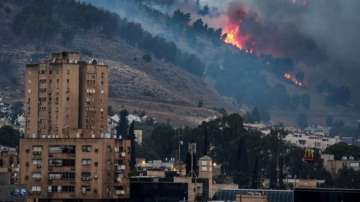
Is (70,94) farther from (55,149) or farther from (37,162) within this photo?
(37,162)

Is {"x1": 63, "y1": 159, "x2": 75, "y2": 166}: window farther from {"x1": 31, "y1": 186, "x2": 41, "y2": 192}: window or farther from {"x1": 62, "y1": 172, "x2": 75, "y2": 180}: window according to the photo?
{"x1": 31, "y1": 186, "x2": 41, "y2": 192}: window

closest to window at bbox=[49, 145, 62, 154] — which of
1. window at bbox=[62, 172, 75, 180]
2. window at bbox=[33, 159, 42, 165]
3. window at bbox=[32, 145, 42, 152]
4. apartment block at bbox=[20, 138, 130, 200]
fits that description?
apartment block at bbox=[20, 138, 130, 200]

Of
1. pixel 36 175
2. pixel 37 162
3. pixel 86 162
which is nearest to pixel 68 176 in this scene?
pixel 86 162

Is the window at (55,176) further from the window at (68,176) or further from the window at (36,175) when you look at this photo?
the window at (36,175)

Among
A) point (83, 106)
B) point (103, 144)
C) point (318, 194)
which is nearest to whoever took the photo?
point (318, 194)

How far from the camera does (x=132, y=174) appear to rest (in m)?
180

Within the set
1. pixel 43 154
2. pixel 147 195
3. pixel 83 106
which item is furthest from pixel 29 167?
pixel 83 106

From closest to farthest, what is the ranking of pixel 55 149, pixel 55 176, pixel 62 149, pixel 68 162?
pixel 55 176, pixel 68 162, pixel 62 149, pixel 55 149

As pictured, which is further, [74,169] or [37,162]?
[37,162]

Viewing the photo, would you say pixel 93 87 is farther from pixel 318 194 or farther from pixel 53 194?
pixel 318 194

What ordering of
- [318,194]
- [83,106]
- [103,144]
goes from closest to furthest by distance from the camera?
[318,194], [103,144], [83,106]

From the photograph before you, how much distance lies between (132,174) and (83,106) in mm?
9230

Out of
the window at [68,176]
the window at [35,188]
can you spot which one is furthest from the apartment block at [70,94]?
the window at [35,188]

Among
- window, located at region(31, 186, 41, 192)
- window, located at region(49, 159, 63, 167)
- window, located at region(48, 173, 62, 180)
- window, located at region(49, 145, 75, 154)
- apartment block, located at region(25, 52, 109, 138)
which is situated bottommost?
window, located at region(31, 186, 41, 192)
